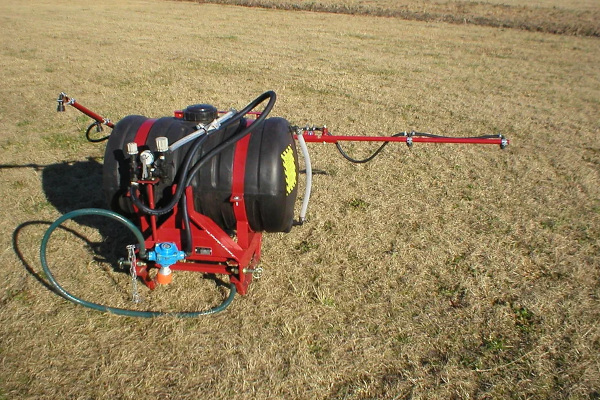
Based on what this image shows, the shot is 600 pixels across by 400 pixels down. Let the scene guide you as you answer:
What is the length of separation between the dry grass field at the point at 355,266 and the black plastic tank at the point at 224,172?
25.7 inches

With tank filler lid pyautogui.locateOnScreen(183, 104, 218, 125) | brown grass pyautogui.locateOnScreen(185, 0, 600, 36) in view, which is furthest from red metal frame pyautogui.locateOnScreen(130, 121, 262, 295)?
brown grass pyautogui.locateOnScreen(185, 0, 600, 36)

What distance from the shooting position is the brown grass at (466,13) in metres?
17.5

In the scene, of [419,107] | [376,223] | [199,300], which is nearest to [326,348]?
[199,300]

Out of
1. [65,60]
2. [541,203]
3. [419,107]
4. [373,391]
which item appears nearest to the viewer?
[373,391]

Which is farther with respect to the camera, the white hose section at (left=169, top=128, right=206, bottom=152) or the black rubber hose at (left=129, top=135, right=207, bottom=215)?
the white hose section at (left=169, top=128, right=206, bottom=152)

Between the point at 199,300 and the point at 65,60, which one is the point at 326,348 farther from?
the point at 65,60

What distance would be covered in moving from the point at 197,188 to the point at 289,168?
61 cm

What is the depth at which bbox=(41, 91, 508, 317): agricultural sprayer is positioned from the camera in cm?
309

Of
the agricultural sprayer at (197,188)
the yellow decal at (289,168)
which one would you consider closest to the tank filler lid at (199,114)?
the agricultural sprayer at (197,188)

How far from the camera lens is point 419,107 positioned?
322 inches

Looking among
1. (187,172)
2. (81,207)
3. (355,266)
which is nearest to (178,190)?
(187,172)

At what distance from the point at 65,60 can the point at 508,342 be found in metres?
10.4

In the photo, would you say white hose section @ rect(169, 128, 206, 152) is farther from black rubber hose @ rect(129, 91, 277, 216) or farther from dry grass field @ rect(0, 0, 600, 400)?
dry grass field @ rect(0, 0, 600, 400)

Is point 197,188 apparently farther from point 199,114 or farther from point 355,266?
point 355,266
